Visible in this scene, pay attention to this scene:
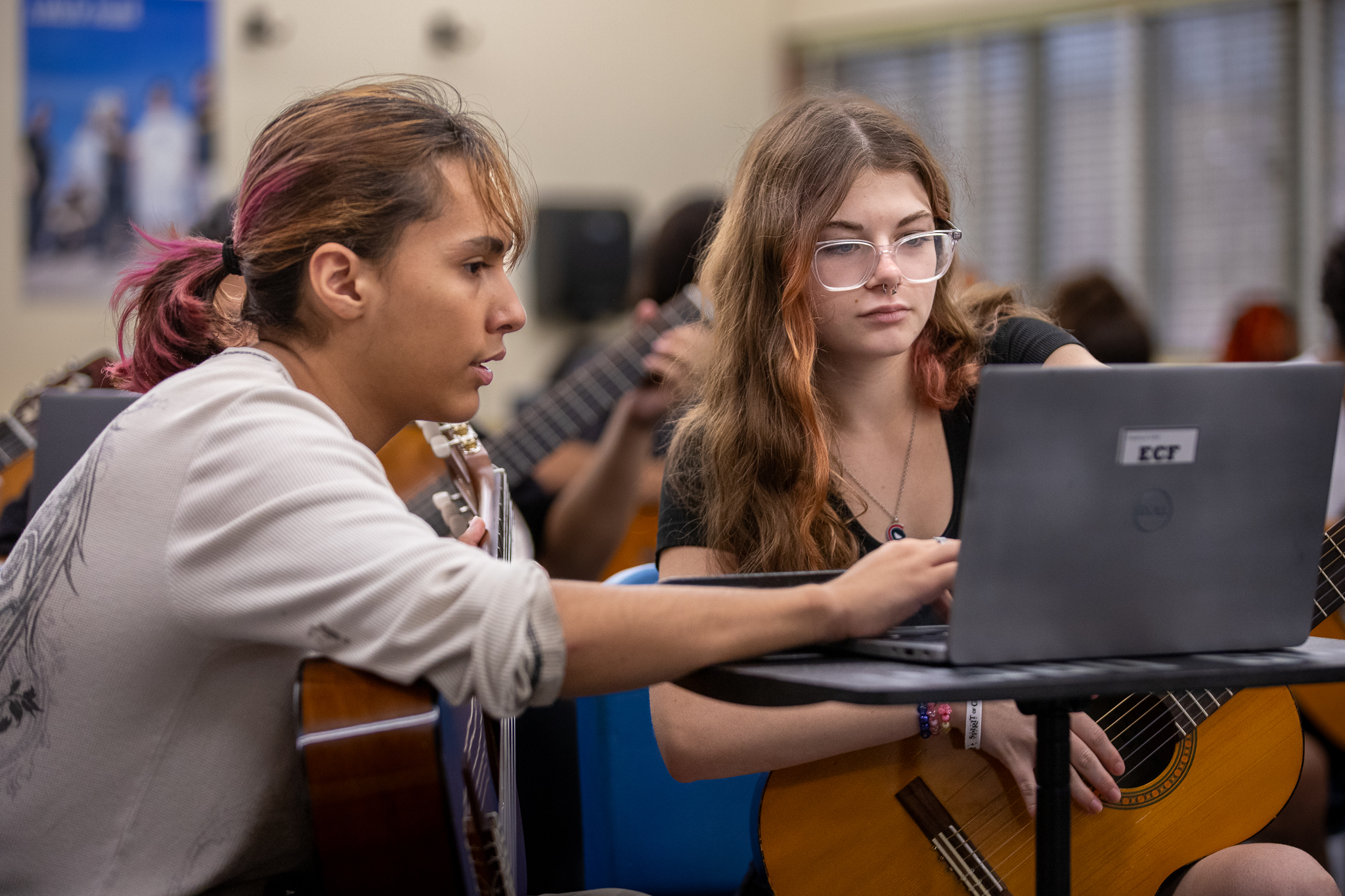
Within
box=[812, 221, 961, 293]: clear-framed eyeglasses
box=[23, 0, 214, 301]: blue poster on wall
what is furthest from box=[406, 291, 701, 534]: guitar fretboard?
box=[23, 0, 214, 301]: blue poster on wall

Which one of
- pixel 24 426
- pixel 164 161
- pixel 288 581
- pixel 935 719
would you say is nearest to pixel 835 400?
pixel 935 719

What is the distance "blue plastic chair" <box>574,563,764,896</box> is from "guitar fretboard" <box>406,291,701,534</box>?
2.97 ft

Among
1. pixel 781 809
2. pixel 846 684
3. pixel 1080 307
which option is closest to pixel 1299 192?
pixel 1080 307

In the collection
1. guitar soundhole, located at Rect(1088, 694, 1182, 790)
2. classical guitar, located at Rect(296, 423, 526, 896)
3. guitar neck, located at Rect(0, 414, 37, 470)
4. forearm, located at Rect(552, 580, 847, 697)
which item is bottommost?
guitar soundhole, located at Rect(1088, 694, 1182, 790)

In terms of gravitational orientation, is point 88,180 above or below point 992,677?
above

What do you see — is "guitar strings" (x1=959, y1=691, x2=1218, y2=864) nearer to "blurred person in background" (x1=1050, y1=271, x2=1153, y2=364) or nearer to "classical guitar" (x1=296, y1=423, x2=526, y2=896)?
"classical guitar" (x1=296, y1=423, x2=526, y2=896)

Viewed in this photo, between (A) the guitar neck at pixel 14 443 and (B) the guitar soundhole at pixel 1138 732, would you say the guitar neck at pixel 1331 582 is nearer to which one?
(B) the guitar soundhole at pixel 1138 732

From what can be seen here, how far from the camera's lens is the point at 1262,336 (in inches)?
145

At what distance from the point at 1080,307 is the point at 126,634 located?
2.40m

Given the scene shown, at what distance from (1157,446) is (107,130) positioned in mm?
4213

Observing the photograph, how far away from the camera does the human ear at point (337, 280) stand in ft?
3.41

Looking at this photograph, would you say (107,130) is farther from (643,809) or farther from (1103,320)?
(643,809)

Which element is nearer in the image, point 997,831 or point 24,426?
point 997,831

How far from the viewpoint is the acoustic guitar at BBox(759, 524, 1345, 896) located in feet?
4.22
